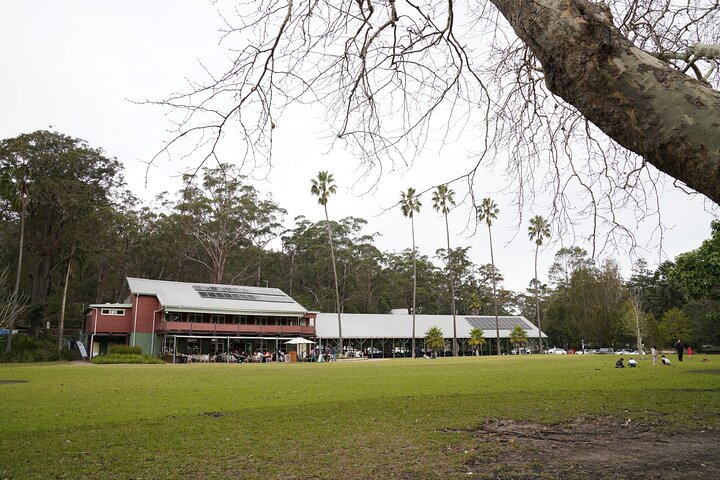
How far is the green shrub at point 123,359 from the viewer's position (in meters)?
36.5

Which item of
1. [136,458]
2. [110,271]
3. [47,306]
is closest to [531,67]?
[136,458]

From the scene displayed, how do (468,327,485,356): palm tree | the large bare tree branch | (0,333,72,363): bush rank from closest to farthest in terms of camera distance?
the large bare tree branch, (0,333,72,363): bush, (468,327,485,356): palm tree

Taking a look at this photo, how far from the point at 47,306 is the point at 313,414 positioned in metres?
48.7

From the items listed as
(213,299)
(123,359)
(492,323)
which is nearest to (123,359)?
(123,359)

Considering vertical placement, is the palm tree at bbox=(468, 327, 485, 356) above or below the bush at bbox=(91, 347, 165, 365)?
above

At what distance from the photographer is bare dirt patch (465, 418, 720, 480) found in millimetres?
5672

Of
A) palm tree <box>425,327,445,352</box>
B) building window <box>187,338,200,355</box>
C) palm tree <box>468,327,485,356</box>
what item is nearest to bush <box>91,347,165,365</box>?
building window <box>187,338,200,355</box>

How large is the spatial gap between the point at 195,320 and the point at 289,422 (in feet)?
133

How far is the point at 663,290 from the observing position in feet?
225

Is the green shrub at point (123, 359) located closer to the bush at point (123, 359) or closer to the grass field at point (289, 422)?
the bush at point (123, 359)

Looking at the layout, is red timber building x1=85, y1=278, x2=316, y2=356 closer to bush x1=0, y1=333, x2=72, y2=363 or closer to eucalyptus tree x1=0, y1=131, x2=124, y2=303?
bush x1=0, y1=333, x2=72, y2=363

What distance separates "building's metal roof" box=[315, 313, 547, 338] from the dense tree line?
341cm

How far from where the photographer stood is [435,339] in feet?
192

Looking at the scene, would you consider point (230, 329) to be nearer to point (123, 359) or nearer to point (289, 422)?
point (123, 359)
